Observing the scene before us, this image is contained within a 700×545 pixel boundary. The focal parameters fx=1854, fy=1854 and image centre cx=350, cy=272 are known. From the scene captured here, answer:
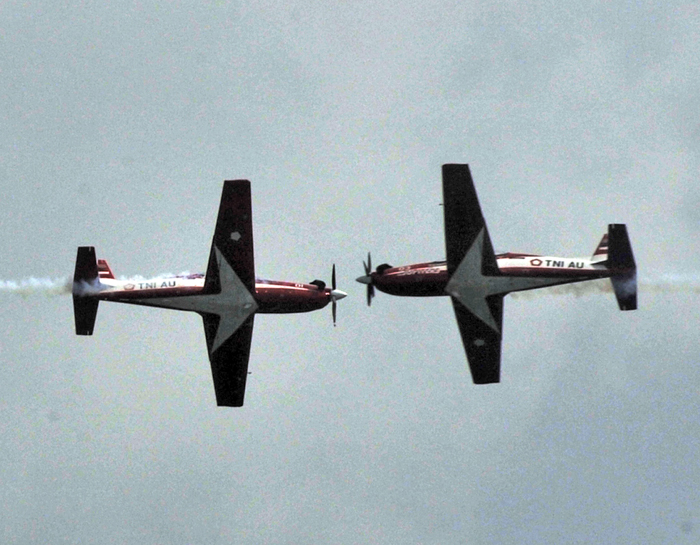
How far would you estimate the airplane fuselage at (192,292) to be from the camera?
80.0 m

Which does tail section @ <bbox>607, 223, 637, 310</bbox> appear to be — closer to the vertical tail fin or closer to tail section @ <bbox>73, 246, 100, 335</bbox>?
the vertical tail fin

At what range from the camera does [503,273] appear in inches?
3120

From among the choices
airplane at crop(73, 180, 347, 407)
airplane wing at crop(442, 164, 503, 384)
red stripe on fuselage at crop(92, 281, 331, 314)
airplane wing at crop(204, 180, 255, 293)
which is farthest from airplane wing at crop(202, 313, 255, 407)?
airplane wing at crop(442, 164, 503, 384)

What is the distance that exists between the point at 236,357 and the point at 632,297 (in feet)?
57.4

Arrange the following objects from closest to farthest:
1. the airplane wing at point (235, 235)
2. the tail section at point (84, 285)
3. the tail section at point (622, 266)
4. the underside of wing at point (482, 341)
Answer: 1. the tail section at point (622, 266)
2. the airplane wing at point (235, 235)
3. the tail section at point (84, 285)
4. the underside of wing at point (482, 341)

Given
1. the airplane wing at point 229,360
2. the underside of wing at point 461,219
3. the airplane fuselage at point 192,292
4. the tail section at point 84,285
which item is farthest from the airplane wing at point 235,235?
the underside of wing at point 461,219

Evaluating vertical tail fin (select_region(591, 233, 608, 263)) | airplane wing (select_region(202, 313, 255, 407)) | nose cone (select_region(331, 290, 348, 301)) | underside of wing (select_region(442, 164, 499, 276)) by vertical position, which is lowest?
airplane wing (select_region(202, 313, 255, 407))

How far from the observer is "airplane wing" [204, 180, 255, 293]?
77.6m

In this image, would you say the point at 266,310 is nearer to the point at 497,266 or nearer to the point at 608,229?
the point at 497,266

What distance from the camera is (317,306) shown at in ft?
268

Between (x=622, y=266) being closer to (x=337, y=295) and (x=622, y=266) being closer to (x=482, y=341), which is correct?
(x=482, y=341)

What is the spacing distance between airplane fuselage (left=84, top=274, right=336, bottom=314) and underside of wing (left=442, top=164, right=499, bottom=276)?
259 inches

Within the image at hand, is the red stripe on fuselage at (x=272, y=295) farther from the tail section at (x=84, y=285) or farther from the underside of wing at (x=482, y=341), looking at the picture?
the underside of wing at (x=482, y=341)

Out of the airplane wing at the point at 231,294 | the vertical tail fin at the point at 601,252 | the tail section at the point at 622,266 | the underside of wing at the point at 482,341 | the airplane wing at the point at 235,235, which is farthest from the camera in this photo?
the underside of wing at the point at 482,341
